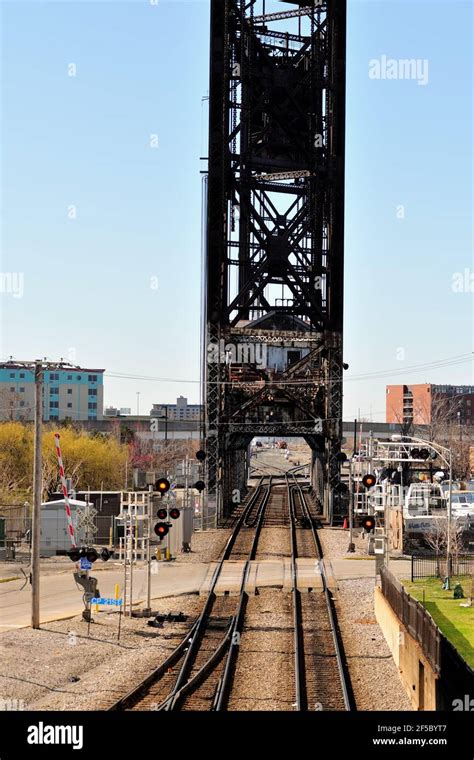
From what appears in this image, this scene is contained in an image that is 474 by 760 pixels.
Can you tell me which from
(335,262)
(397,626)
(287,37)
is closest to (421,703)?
(397,626)

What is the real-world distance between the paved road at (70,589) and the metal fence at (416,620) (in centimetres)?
943

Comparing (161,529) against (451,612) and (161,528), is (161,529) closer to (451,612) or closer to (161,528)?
(161,528)

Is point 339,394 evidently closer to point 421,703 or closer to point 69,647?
point 69,647

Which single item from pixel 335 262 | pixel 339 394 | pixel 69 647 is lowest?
pixel 69 647

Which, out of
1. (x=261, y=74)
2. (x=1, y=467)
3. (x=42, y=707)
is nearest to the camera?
(x=42, y=707)

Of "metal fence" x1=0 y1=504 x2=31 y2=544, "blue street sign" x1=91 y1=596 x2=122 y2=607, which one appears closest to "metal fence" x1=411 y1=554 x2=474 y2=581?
"blue street sign" x1=91 y1=596 x2=122 y2=607

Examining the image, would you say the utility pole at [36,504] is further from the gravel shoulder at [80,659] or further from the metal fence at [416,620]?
the metal fence at [416,620]

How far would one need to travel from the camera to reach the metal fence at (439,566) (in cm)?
3344

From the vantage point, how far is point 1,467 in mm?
63062

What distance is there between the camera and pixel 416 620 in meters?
18.9

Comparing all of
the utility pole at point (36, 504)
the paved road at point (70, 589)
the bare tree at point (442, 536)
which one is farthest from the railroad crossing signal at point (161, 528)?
the bare tree at point (442, 536)

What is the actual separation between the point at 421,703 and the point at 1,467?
49.2m

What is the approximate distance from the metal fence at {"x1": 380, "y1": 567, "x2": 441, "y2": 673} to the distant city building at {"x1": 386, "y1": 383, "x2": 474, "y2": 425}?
128070 mm

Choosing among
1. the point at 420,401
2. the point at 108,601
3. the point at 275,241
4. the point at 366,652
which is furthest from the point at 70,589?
the point at 420,401
